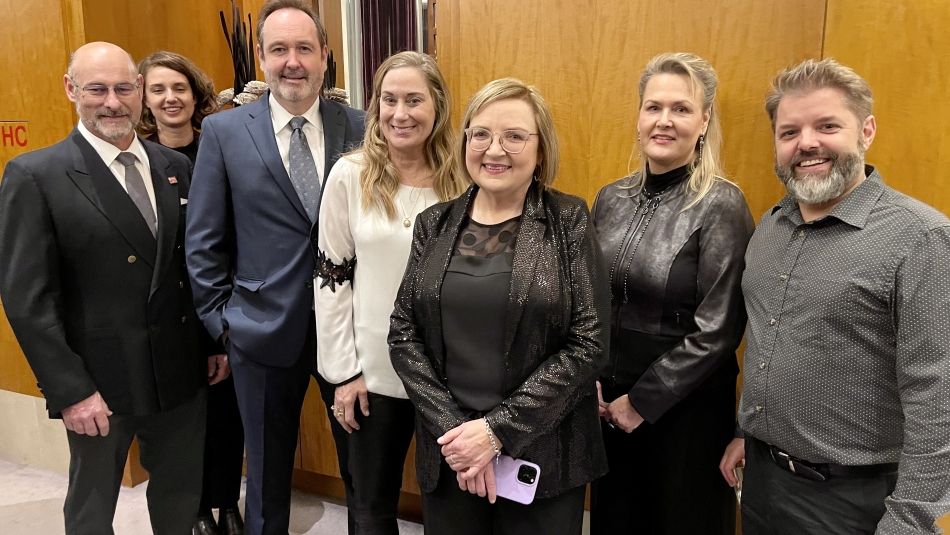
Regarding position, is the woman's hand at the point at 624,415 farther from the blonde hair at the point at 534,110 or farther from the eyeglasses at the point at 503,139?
the eyeglasses at the point at 503,139

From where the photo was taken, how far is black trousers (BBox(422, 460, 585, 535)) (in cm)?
159

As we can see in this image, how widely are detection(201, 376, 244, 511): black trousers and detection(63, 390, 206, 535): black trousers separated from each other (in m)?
0.37

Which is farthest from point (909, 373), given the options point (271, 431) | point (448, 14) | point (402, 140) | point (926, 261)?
point (448, 14)

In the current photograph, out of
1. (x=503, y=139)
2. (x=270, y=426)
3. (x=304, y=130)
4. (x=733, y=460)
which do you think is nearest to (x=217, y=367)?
(x=270, y=426)

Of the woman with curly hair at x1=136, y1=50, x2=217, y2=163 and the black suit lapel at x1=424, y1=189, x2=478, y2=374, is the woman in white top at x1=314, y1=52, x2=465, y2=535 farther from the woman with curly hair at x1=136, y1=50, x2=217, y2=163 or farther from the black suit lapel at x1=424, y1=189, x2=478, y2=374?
the woman with curly hair at x1=136, y1=50, x2=217, y2=163

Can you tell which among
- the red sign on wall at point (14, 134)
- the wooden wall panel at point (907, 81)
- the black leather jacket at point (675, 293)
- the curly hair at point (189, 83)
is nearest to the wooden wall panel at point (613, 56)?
the wooden wall panel at point (907, 81)

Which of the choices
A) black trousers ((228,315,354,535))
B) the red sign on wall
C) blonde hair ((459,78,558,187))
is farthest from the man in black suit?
the red sign on wall

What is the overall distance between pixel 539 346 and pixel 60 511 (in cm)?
289

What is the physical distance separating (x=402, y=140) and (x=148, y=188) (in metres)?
0.96

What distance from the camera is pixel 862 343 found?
1.39 meters

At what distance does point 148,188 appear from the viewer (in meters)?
2.20

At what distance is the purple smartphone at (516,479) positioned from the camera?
5.07 feet

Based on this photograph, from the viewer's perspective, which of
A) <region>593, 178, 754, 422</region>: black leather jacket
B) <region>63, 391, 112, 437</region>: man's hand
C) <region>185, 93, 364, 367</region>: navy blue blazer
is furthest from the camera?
<region>185, 93, 364, 367</region>: navy blue blazer

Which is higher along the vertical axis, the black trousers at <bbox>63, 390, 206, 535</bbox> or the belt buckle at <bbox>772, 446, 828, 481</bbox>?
the belt buckle at <bbox>772, 446, 828, 481</bbox>
